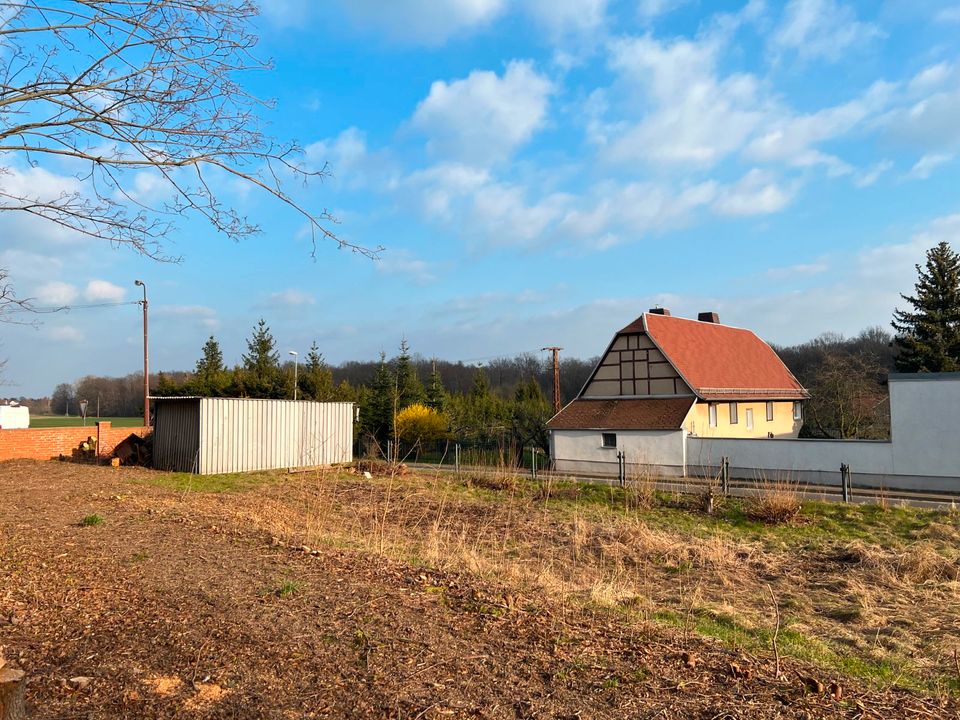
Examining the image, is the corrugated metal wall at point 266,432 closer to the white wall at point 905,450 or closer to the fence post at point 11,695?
the white wall at point 905,450

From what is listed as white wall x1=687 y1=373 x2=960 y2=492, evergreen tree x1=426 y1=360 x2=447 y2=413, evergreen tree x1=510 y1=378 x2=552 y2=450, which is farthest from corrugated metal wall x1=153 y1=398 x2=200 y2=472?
evergreen tree x1=426 y1=360 x2=447 y2=413

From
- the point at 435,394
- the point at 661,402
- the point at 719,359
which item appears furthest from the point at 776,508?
the point at 435,394

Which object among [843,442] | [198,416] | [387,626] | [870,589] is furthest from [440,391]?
[387,626]

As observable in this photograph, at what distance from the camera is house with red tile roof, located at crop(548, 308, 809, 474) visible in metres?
25.9

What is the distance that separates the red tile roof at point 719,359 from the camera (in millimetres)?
28031

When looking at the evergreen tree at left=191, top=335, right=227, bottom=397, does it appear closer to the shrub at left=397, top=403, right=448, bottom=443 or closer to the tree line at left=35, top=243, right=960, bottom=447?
the tree line at left=35, top=243, right=960, bottom=447

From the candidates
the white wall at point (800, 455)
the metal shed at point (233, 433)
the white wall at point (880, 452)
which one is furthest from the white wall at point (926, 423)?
the metal shed at point (233, 433)

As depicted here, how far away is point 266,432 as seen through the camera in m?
24.5

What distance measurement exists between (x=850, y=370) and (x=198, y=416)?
27.6 meters

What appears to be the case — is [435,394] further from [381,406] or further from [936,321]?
[936,321]

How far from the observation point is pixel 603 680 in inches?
155

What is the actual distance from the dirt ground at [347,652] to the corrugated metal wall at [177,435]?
16.5m

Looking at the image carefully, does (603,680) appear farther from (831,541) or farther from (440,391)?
(440,391)

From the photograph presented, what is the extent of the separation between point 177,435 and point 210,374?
22.5 metres
